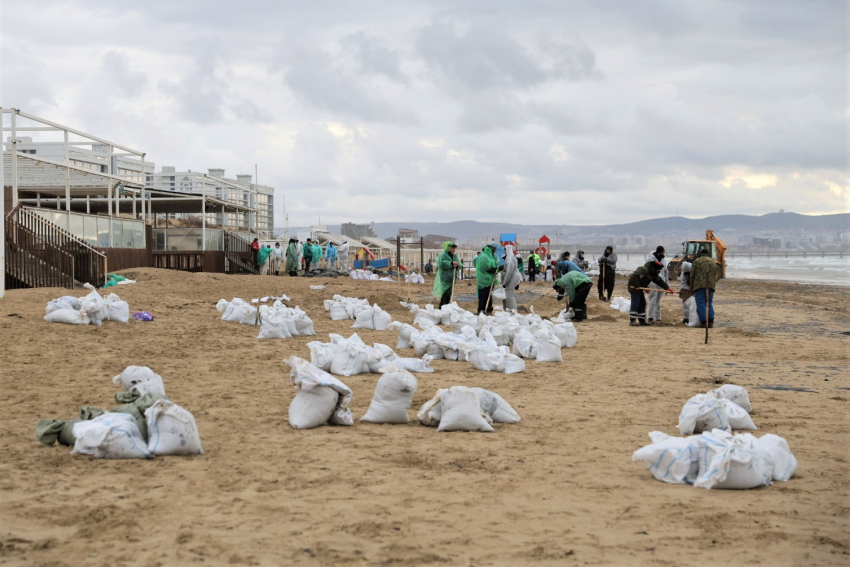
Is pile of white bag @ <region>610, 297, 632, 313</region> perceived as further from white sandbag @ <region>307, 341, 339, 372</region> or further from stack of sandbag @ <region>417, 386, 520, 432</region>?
stack of sandbag @ <region>417, 386, 520, 432</region>

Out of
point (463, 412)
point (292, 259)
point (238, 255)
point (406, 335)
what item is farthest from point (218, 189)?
point (463, 412)

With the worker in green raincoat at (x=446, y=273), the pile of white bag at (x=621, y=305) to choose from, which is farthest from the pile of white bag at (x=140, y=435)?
the pile of white bag at (x=621, y=305)

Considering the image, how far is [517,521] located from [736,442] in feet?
4.70

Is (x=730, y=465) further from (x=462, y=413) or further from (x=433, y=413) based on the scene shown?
(x=433, y=413)

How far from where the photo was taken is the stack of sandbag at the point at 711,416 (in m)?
5.66

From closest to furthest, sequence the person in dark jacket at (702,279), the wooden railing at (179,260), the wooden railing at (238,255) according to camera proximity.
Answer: the person in dark jacket at (702,279) < the wooden railing at (179,260) < the wooden railing at (238,255)

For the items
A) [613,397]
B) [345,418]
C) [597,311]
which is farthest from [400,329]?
[597,311]

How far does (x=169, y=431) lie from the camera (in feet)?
16.2

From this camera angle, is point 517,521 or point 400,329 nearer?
point 517,521

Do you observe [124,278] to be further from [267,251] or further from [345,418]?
[345,418]

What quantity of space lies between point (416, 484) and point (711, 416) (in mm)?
2377

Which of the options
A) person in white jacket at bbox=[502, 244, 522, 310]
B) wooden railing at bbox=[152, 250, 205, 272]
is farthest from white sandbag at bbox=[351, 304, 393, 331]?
wooden railing at bbox=[152, 250, 205, 272]

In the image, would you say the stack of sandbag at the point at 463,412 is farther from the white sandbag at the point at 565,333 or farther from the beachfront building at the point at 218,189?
the beachfront building at the point at 218,189

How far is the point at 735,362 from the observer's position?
988 centimetres
